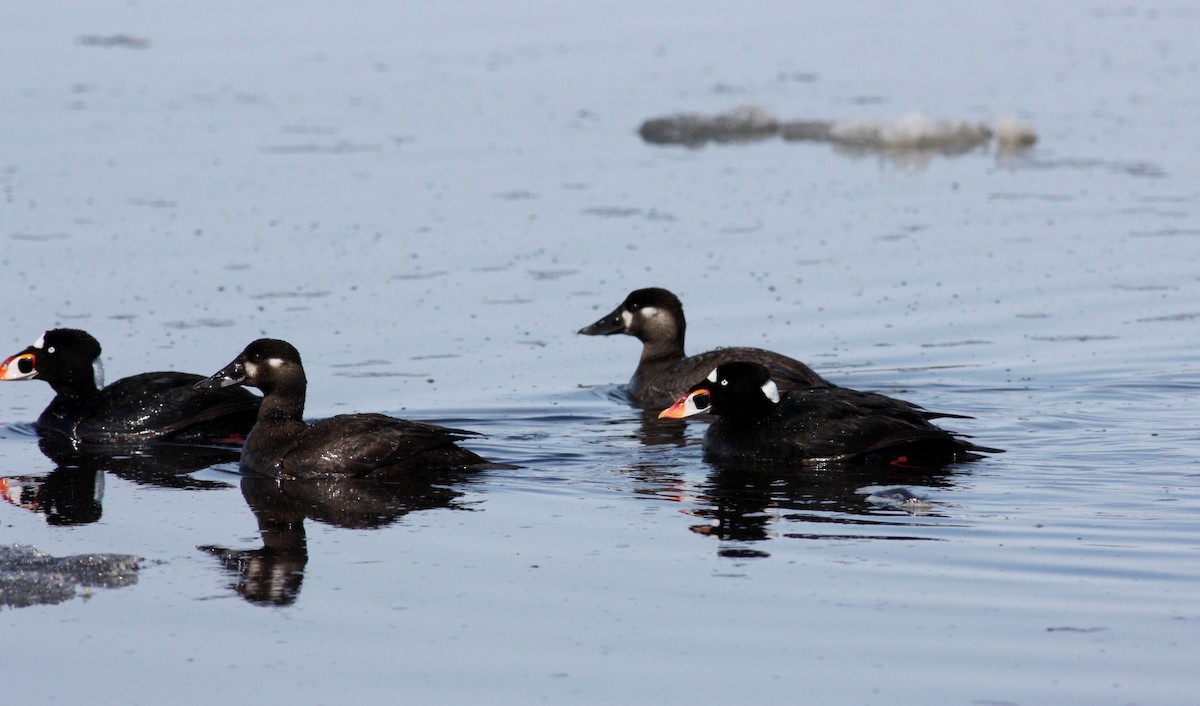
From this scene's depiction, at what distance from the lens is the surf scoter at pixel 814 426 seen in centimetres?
991

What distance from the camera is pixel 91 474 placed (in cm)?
994

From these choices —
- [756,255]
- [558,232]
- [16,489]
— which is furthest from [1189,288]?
[16,489]

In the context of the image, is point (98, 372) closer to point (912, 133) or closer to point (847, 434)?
point (847, 434)

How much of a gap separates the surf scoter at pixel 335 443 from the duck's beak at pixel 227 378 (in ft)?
0.57

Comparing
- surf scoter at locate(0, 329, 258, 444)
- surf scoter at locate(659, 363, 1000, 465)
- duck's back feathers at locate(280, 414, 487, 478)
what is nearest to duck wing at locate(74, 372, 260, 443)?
surf scoter at locate(0, 329, 258, 444)

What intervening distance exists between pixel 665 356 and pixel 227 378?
3.76m

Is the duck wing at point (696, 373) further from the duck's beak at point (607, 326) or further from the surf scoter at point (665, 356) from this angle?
the duck's beak at point (607, 326)

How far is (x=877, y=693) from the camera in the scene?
597 cm

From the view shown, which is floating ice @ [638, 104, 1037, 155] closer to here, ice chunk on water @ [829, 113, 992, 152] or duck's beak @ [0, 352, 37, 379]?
ice chunk on water @ [829, 113, 992, 152]

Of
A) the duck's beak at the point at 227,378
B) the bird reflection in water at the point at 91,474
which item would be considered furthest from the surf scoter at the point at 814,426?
the bird reflection in water at the point at 91,474

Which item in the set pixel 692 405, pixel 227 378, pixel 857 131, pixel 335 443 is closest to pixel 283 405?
pixel 227 378

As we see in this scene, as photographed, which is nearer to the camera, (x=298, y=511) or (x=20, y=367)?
(x=298, y=511)

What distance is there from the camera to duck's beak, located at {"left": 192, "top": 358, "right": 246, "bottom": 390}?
1016cm

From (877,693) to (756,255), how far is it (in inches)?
373
